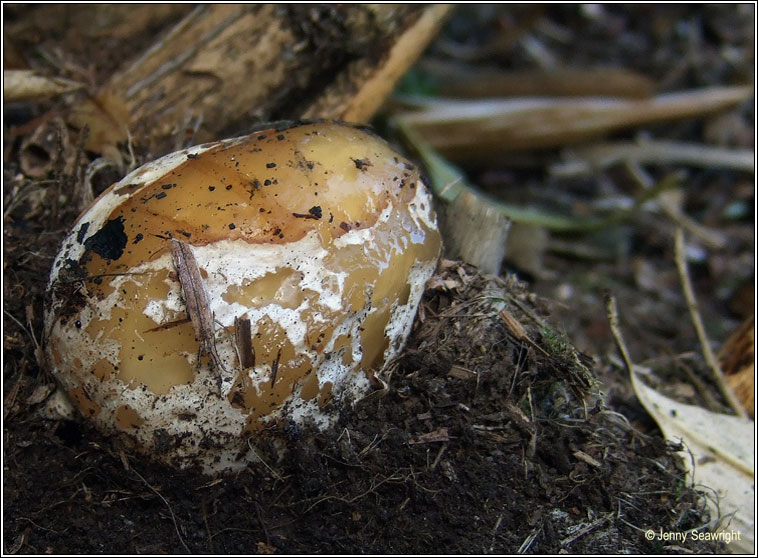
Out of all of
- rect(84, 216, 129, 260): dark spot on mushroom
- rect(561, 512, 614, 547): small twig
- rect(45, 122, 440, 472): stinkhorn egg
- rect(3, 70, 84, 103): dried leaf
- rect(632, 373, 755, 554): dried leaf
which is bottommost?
rect(632, 373, 755, 554): dried leaf

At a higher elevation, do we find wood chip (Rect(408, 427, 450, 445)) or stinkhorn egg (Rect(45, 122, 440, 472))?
stinkhorn egg (Rect(45, 122, 440, 472))

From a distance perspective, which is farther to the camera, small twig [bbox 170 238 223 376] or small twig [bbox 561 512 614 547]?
small twig [bbox 561 512 614 547]

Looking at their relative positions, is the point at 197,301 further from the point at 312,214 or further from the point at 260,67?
the point at 260,67

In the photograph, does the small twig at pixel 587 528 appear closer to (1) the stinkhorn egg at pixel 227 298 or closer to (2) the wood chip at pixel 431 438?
(2) the wood chip at pixel 431 438

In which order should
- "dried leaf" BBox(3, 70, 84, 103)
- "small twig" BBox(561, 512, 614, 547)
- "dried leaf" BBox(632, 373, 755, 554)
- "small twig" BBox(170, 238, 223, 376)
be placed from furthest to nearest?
"dried leaf" BBox(3, 70, 84, 103) < "dried leaf" BBox(632, 373, 755, 554) < "small twig" BBox(561, 512, 614, 547) < "small twig" BBox(170, 238, 223, 376)

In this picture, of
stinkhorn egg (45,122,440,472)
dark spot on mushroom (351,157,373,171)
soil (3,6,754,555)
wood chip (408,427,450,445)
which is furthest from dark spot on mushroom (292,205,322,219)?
wood chip (408,427,450,445)

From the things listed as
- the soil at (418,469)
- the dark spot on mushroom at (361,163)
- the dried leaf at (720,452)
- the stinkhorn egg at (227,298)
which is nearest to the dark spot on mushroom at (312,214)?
the stinkhorn egg at (227,298)

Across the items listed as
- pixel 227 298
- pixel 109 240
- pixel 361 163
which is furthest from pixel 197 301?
pixel 361 163

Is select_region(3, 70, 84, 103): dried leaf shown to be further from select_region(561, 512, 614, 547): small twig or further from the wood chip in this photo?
select_region(561, 512, 614, 547): small twig
